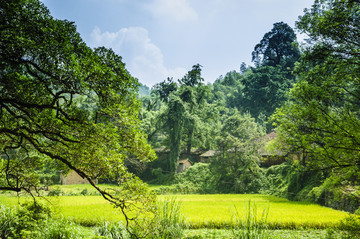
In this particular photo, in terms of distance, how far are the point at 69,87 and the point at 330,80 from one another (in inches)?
409

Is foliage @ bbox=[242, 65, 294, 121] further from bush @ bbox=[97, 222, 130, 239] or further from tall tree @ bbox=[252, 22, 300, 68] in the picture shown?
bush @ bbox=[97, 222, 130, 239]

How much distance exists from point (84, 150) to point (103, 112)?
113cm

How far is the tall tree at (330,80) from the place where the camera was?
8.60 meters

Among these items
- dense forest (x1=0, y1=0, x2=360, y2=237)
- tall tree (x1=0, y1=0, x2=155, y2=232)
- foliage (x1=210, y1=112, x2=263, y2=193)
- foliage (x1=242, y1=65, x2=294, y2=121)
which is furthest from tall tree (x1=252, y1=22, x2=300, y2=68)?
tall tree (x1=0, y1=0, x2=155, y2=232)

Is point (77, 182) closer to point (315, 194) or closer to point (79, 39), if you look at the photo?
point (315, 194)

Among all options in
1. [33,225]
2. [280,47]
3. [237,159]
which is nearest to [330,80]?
[33,225]

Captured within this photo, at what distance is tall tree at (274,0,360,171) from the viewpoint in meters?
8.60

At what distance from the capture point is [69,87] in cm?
551

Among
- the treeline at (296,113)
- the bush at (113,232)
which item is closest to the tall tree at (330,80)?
the treeline at (296,113)

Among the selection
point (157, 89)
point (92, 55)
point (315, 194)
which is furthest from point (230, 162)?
point (92, 55)

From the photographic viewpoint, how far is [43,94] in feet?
21.4

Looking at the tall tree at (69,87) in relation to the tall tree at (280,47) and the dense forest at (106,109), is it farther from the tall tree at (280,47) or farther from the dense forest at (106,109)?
the tall tree at (280,47)

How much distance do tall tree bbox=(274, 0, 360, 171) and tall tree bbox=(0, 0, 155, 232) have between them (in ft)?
24.0

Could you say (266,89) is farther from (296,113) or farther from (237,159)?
(296,113)
